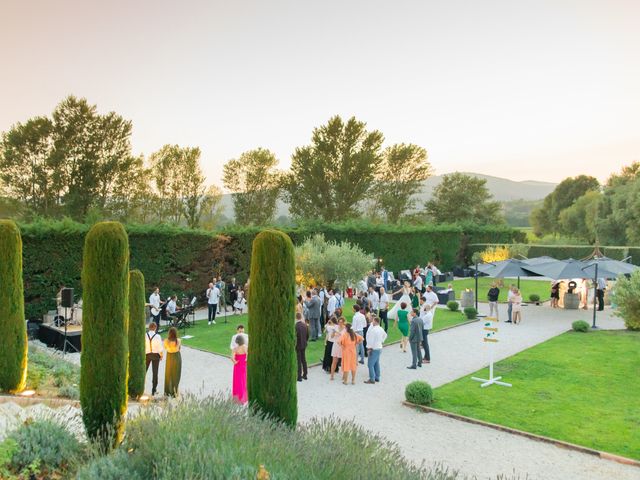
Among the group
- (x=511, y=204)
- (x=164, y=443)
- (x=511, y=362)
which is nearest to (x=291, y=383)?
(x=164, y=443)

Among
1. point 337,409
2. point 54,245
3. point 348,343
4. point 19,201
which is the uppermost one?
point 19,201

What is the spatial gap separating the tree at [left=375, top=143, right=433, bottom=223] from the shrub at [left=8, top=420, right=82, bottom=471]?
52.9 m

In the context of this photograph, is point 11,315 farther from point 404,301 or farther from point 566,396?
point 566,396

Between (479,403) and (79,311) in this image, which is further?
(79,311)

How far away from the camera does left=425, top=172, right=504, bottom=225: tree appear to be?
2640 inches

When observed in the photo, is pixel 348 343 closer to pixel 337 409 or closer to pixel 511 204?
pixel 337 409

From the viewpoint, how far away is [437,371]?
13625mm

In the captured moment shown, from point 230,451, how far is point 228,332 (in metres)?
14.0

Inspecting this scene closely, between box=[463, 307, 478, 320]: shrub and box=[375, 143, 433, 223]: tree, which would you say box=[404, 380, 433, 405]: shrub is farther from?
box=[375, 143, 433, 223]: tree

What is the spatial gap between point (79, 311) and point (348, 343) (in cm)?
1150

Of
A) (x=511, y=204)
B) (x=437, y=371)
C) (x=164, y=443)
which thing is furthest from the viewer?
(x=511, y=204)

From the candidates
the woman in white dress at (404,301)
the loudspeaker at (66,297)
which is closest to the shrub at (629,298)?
the woman in white dress at (404,301)

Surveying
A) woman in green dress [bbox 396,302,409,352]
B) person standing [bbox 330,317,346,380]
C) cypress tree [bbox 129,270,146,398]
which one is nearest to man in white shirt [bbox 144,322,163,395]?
cypress tree [bbox 129,270,146,398]

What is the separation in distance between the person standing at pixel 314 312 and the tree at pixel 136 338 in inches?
268
